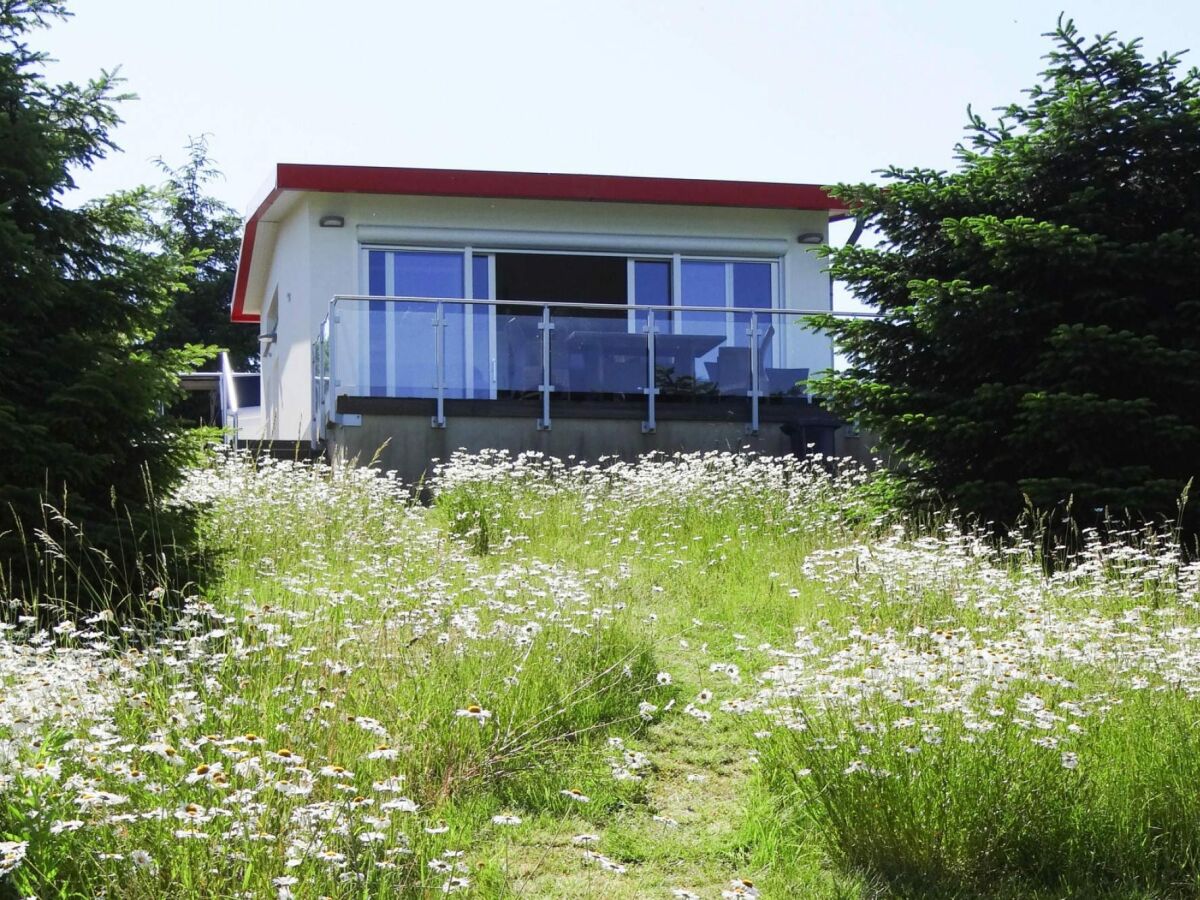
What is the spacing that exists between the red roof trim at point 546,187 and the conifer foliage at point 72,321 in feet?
33.6

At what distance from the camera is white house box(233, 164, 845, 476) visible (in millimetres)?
16266

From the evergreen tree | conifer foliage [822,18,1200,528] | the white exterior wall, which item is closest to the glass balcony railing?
the white exterior wall

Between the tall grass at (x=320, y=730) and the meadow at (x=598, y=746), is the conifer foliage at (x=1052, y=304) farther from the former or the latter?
the tall grass at (x=320, y=730)

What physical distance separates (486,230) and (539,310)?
3.75m

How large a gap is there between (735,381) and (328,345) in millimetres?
4785

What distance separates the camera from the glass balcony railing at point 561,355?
16.2 m

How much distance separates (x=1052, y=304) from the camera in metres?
10.1

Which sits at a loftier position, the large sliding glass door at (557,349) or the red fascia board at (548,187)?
the red fascia board at (548,187)

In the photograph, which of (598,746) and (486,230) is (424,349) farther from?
(598,746)

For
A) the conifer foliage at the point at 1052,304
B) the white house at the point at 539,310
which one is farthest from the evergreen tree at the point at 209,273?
the conifer foliage at the point at 1052,304

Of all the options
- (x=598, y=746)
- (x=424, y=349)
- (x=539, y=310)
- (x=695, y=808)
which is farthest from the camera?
(x=539, y=310)

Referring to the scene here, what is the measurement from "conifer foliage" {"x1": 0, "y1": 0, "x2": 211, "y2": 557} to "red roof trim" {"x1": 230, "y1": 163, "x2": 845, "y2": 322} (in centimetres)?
1025

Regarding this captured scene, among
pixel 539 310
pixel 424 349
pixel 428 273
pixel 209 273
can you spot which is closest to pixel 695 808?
pixel 424 349

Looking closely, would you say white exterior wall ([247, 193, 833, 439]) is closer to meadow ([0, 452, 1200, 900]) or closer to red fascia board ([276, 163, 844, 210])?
red fascia board ([276, 163, 844, 210])
